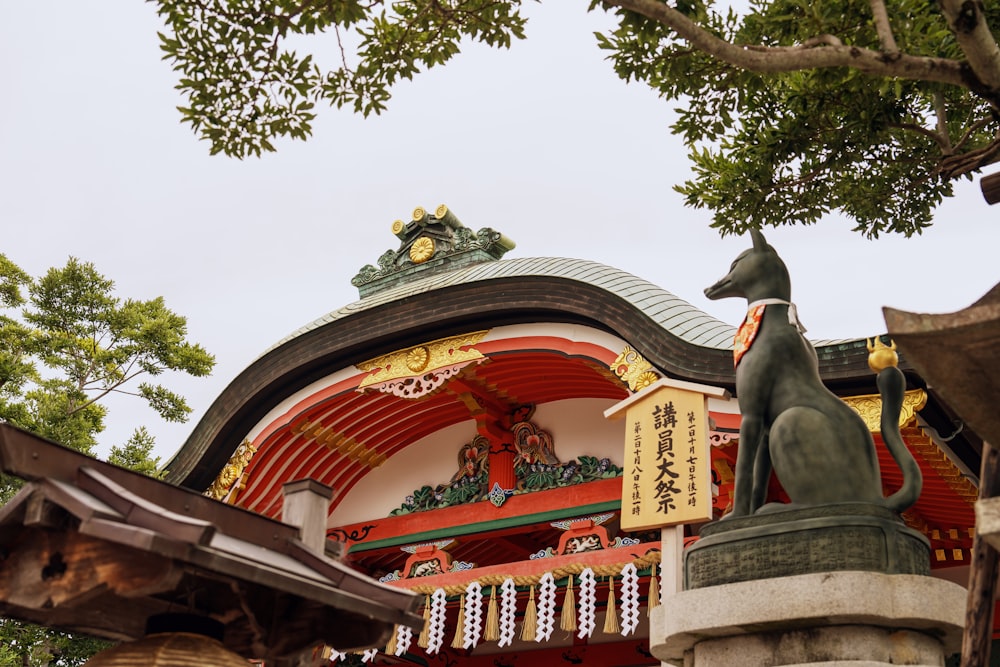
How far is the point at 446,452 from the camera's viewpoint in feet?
38.8

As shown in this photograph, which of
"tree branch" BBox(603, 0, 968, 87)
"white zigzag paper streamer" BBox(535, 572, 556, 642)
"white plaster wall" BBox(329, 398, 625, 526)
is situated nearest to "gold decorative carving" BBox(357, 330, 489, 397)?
"white plaster wall" BBox(329, 398, 625, 526)

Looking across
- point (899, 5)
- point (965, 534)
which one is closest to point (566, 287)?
point (965, 534)

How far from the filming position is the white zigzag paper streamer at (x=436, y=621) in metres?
9.95

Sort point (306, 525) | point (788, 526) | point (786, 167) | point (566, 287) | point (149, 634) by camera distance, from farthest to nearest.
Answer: point (566, 287) → point (786, 167) → point (788, 526) → point (306, 525) → point (149, 634)

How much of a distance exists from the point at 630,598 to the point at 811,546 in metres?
4.37

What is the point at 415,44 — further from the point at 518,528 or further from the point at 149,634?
the point at 518,528

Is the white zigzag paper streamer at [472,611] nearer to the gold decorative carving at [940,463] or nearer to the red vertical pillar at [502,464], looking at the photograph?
the red vertical pillar at [502,464]

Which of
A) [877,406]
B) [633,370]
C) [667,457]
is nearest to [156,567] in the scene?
[667,457]

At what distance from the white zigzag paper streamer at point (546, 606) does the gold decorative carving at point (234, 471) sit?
376 cm

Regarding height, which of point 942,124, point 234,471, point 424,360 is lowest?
point 234,471

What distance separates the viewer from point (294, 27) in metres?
5.11

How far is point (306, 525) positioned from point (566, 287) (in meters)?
6.16

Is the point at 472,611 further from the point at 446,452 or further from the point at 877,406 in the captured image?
the point at 877,406

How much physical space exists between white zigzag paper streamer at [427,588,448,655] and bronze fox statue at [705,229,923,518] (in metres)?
5.28
